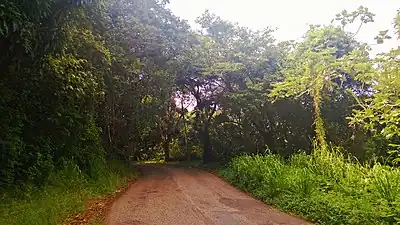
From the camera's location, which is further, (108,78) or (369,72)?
(108,78)

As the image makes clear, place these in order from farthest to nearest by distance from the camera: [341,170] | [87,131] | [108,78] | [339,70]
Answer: [339,70] < [108,78] < [87,131] < [341,170]

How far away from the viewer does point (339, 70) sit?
16.1 meters

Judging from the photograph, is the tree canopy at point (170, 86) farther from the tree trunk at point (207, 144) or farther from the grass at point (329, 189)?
the grass at point (329, 189)

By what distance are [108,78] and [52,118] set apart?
15.0 ft

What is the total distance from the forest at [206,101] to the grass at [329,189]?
0.12ft

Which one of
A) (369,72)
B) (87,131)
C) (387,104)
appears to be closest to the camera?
(387,104)

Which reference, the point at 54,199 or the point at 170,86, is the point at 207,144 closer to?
the point at 170,86

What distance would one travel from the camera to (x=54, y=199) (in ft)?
28.8

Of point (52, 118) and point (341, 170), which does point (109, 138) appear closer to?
point (52, 118)

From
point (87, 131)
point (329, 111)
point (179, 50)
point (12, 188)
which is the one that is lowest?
point (12, 188)

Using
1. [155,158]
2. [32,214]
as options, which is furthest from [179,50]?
[155,158]

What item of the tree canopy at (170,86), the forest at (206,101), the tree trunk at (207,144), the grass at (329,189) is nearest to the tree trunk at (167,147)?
the tree canopy at (170,86)

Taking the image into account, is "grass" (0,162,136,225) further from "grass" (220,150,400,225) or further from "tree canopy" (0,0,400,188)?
"grass" (220,150,400,225)

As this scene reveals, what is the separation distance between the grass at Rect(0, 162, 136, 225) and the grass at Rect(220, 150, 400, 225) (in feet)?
17.0
